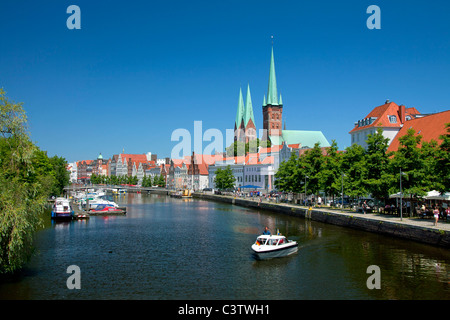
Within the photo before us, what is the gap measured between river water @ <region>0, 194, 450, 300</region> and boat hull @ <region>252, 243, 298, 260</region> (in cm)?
→ 61

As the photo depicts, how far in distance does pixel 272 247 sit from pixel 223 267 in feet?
16.9

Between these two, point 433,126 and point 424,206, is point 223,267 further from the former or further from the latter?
point 433,126

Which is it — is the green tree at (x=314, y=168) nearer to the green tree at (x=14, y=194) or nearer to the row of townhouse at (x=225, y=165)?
the row of townhouse at (x=225, y=165)

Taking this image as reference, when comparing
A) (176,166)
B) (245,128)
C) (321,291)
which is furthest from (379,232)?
(176,166)

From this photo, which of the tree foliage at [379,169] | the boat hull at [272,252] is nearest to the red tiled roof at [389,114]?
the tree foliage at [379,169]

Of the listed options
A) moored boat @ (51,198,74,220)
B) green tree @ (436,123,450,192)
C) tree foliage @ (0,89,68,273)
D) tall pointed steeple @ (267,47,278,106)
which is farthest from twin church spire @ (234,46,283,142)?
tree foliage @ (0,89,68,273)

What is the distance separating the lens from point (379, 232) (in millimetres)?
41250

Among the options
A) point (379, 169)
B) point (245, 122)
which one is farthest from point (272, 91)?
point (379, 169)

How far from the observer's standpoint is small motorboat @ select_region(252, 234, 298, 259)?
31.7 m

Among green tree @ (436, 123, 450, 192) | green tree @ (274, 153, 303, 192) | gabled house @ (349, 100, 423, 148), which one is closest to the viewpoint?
green tree @ (436, 123, 450, 192)

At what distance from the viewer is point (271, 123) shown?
168125mm

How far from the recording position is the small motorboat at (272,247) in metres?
31.7

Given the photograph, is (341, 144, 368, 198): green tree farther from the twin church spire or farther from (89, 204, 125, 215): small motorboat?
the twin church spire
